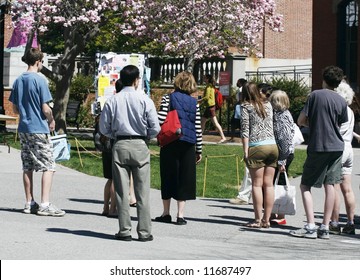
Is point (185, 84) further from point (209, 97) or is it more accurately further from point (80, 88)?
point (80, 88)

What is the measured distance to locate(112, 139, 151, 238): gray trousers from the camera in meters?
11.4

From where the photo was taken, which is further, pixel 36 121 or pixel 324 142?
pixel 36 121

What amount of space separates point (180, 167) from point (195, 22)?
16992 mm

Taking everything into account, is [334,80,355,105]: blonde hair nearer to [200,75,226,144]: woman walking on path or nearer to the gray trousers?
the gray trousers

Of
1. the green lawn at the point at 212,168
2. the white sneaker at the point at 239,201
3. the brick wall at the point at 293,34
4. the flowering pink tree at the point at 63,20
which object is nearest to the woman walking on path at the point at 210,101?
the green lawn at the point at 212,168

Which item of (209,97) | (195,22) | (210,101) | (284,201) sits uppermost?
(195,22)

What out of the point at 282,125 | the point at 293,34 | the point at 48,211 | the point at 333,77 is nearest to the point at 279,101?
Answer: the point at 282,125

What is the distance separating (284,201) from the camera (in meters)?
13.3

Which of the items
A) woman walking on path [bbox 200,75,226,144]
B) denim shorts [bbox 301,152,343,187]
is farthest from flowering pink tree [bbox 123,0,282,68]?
denim shorts [bbox 301,152,343,187]

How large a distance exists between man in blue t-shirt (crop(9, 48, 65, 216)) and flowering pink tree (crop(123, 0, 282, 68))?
14827 millimetres

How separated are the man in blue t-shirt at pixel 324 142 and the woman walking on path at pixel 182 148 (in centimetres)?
144

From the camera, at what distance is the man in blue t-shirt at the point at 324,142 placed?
12.2 metres

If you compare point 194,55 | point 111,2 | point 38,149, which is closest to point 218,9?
point 194,55

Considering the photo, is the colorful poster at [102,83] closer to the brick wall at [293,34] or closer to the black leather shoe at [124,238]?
the black leather shoe at [124,238]
